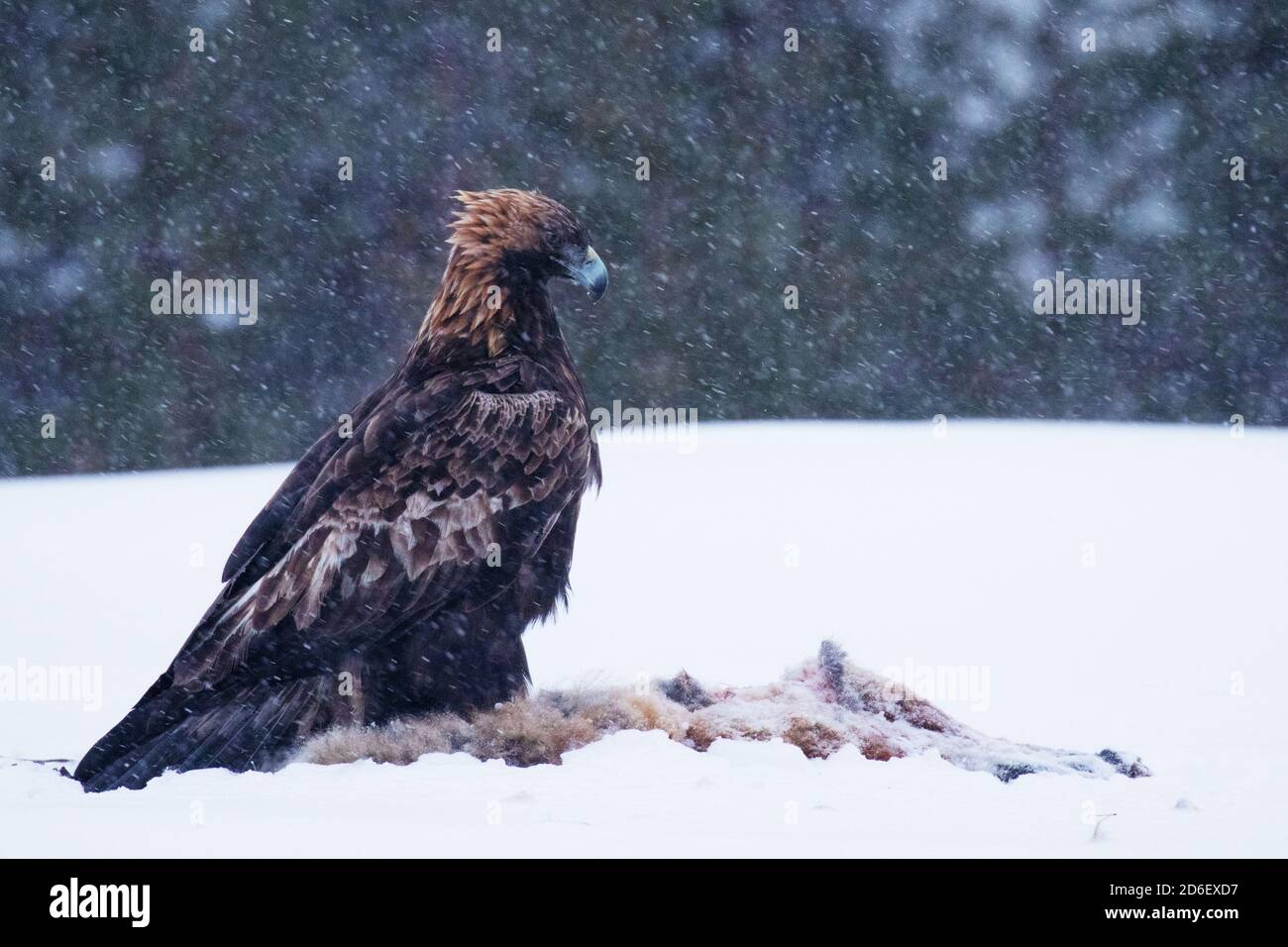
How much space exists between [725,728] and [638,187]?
589cm

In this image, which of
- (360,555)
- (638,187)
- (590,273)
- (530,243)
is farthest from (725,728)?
(638,187)

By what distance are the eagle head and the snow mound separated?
1173 millimetres

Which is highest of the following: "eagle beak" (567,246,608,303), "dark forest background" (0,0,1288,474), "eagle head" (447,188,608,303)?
"dark forest background" (0,0,1288,474)

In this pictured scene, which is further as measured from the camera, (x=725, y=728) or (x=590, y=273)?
(x=590, y=273)

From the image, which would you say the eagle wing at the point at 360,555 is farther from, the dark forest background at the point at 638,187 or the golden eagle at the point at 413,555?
the dark forest background at the point at 638,187

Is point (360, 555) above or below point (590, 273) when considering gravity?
below

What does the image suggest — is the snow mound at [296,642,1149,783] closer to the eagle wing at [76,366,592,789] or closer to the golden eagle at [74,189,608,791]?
the golden eagle at [74,189,608,791]

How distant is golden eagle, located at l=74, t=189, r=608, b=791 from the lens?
3303 mm

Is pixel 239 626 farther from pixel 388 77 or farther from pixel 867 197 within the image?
pixel 867 197

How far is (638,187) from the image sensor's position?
8.73 meters

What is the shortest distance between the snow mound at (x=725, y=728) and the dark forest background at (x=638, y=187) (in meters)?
5.24

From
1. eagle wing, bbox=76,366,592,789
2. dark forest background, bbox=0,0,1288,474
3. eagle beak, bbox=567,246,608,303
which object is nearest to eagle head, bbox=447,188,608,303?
eagle beak, bbox=567,246,608,303

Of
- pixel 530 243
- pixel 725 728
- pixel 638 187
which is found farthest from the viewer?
pixel 638 187

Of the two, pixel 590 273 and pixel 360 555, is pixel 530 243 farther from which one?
pixel 360 555
